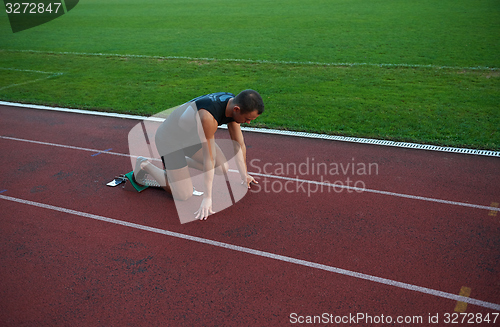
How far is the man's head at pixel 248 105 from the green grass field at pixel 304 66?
12.1 ft

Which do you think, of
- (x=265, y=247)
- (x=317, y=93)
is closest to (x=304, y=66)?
(x=317, y=93)

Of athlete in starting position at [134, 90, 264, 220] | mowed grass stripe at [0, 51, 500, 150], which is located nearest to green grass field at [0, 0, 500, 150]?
mowed grass stripe at [0, 51, 500, 150]

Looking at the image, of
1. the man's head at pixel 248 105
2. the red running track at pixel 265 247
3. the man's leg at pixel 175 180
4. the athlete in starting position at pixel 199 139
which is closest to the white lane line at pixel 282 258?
the red running track at pixel 265 247

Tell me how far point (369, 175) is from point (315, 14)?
71.9 ft

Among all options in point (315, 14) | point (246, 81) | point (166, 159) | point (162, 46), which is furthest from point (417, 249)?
point (315, 14)

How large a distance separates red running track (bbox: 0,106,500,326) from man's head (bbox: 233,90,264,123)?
145 cm

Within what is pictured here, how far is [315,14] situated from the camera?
25.3m

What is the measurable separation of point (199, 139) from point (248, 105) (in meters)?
1.03

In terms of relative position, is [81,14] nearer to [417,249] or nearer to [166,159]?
[166,159]

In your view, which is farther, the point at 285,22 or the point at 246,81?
the point at 285,22

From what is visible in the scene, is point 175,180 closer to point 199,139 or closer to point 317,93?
point 199,139

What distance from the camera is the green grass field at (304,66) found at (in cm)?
856

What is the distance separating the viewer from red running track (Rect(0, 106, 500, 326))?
→ 3.68 m

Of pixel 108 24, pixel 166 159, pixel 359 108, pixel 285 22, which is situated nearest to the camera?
pixel 166 159
